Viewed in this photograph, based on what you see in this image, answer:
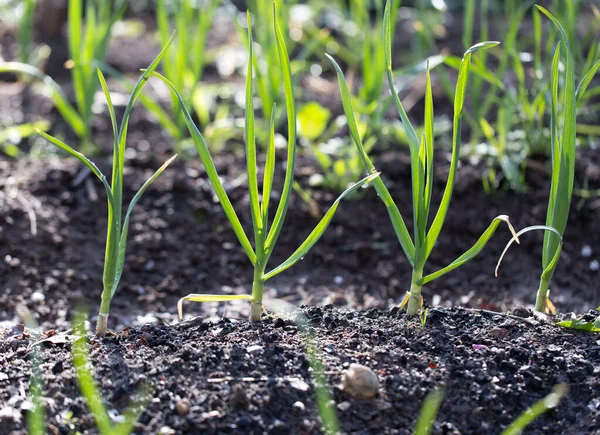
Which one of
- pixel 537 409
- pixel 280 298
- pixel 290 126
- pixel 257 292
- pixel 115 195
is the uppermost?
pixel 290 126

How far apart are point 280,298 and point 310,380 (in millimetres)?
1011

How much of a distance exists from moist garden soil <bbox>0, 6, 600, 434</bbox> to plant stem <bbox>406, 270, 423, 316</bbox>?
40mm

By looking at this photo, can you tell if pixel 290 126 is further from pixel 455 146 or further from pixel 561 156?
pixel 561 156

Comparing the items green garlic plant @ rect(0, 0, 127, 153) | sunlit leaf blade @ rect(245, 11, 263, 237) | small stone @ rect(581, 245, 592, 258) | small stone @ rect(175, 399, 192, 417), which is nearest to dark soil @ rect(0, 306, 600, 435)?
small stone @ rect(175, 399, 192, 417)

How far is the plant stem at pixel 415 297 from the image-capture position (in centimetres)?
163

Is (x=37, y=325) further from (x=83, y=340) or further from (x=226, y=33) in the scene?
(x=226, y=33)

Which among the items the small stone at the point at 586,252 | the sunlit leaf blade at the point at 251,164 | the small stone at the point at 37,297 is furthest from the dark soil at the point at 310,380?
the small stone at the point at 586,252

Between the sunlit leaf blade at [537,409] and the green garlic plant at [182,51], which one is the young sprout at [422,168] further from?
the green garlic plant at [182,51]

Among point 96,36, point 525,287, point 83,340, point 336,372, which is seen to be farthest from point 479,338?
point 96,36

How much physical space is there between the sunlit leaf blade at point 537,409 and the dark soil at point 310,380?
0.01 metres

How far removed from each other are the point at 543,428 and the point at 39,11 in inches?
154

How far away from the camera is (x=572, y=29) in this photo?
2.55 metres

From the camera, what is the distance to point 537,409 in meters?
1.36

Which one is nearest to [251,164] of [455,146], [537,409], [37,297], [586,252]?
[455,146]
